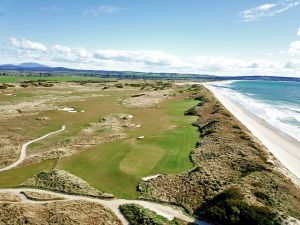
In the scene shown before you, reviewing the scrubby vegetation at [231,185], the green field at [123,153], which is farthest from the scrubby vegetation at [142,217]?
the green field at [123,153]

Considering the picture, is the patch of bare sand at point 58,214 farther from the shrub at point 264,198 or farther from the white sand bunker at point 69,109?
the white sand bunker at point 69,109

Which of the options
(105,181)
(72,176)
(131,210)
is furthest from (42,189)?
(131,210)

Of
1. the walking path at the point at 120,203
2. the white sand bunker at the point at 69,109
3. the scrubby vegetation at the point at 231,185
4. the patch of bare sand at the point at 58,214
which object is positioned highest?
the scrubby vegetation at the point at 231,185

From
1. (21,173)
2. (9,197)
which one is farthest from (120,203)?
(21,173)

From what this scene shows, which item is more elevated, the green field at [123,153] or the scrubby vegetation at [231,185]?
the scrubby vegetation at [231,185]

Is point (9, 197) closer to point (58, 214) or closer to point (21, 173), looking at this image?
point (58, 214)

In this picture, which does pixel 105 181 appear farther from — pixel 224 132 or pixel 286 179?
pixel 224 132

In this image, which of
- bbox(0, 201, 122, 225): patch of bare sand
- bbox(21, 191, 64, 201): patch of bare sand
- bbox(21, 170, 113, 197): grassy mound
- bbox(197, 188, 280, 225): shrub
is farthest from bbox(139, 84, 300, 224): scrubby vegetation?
bbox(21, 191, 64, 201): patch of bare sand
